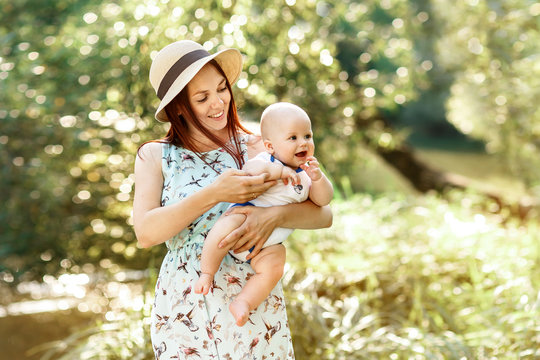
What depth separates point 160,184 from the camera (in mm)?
2002

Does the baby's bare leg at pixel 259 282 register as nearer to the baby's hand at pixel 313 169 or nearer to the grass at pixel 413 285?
the baby's hand at pixel 313 169

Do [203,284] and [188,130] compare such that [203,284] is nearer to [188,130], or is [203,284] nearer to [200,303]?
[200,303]

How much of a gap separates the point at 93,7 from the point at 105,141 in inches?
37.1

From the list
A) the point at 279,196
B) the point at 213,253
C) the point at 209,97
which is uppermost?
the point at 209,97

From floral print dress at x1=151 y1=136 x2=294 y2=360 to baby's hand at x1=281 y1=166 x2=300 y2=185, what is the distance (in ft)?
0.74

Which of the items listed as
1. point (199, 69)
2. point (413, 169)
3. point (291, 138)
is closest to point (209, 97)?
point (199, 69)

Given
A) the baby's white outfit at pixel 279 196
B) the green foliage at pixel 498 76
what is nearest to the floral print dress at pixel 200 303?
the baby's white outfit at pixel 279 196

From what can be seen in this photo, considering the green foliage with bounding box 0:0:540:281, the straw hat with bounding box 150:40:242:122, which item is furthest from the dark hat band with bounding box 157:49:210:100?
the green foliage with bounding box 0:0:540:281

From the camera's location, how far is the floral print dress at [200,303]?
1.91 meters

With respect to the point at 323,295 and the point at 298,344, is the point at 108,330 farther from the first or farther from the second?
the point at 323,295

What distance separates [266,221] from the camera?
1922 millimetres

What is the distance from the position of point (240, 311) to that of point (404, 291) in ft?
8.35

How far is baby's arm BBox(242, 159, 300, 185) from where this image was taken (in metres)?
1.88

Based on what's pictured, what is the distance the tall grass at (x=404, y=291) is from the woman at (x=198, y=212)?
125cm
